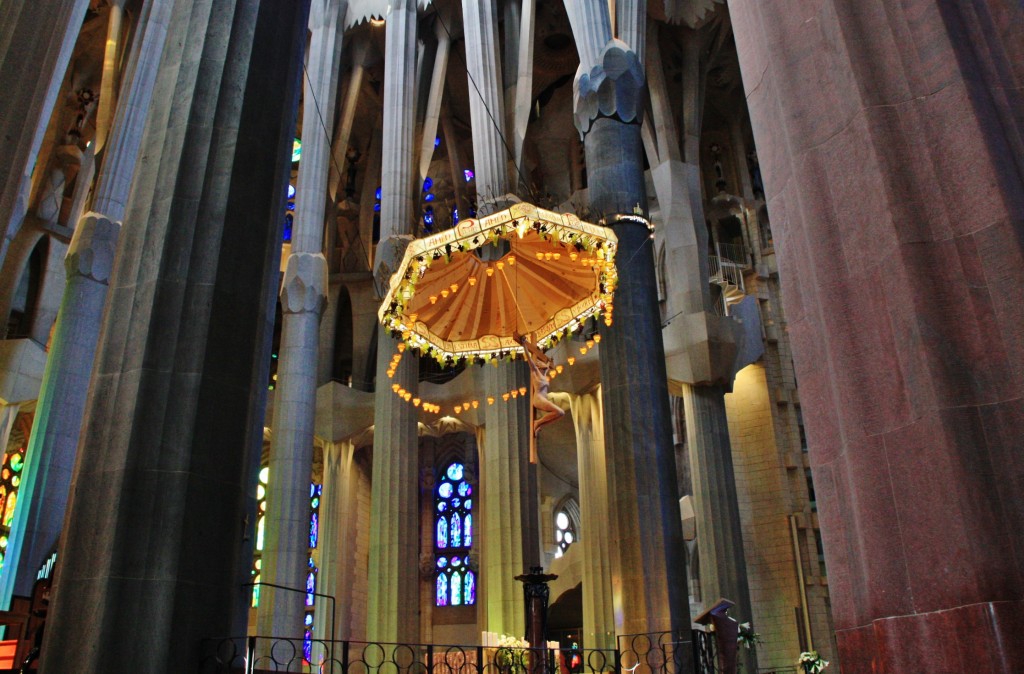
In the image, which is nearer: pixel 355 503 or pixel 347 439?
pixel 347 439

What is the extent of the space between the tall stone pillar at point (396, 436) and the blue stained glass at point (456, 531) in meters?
6.88

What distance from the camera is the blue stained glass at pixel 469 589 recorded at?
68.7 feet

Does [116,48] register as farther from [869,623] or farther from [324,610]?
[869,623]

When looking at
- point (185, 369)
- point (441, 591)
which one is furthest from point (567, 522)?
point (185, 369)

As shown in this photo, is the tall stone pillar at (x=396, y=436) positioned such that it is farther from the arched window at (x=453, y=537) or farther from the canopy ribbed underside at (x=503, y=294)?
the arched window at (x=453, y=537)

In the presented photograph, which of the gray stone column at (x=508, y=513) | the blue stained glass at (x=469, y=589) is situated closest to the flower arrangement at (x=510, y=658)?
the gray stone column at (x=508, y=513)

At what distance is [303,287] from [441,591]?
10.3 metres

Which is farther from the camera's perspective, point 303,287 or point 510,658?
point 303,287

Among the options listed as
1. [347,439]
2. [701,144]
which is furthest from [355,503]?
[701,144]

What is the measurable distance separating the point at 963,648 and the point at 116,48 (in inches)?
656

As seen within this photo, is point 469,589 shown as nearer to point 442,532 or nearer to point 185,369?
point 442,532

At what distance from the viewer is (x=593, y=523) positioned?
15227 millimetres

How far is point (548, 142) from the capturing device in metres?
20.9

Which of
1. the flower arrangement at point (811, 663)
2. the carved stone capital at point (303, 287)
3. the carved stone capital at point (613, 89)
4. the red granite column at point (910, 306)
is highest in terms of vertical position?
the carved stone capital at point (613, 89)
